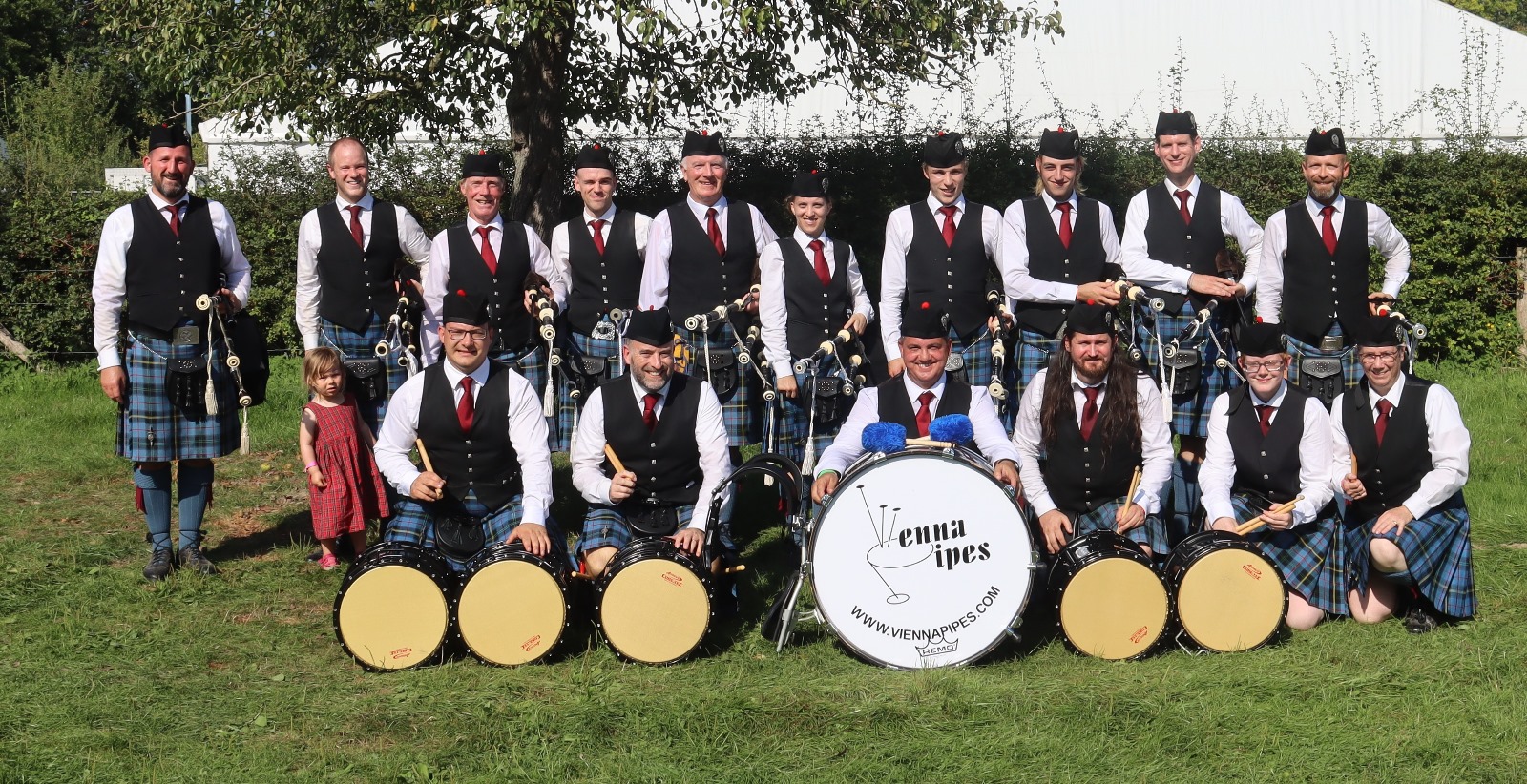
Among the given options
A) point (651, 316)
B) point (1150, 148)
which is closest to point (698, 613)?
point (651, 316)

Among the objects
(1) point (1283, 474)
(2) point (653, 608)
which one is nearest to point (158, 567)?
(2) point (653, 608)

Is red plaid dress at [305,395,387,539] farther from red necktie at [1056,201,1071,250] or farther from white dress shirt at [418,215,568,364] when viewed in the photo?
red necktie at [1056,201,1071,250]

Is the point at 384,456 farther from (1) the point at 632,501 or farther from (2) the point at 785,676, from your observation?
(2) the point at 785,676

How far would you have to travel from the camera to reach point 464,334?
475cm

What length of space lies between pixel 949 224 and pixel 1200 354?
108cm

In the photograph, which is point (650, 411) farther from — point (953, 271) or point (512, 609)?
point (953, 271)

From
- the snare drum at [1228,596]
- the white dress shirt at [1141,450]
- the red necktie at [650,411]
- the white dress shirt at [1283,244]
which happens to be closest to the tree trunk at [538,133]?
the red necktie at [650,411]

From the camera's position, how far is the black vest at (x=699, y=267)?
219 inches

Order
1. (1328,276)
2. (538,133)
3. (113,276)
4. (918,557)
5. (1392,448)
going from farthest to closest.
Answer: (538,133) < (1328,276) < (113,276) < (1392,448) < (918,557)

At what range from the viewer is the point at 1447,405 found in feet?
15.3

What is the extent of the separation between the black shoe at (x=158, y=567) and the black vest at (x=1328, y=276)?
14.7ft

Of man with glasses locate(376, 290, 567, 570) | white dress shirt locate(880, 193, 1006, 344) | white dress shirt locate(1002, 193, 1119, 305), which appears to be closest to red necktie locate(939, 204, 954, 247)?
white dress shirt locate(880, 193, 1006, 344)

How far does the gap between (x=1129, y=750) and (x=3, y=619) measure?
3791 mm

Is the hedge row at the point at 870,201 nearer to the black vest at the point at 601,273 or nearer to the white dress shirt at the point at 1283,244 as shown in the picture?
the white dress shirt at the point at 1283,244
